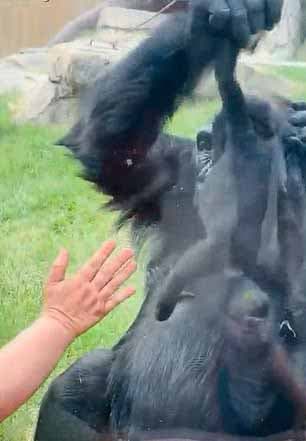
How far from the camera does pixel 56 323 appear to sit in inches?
82.8

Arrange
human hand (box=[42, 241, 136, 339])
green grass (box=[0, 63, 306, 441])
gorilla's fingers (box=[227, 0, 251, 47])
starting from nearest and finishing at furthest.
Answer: gorilla's fingers (box=[227, 0, 251, 47]), human hand (box=[42, 241, 136, 339]), green grass (box=[0, 63, 306, 441])

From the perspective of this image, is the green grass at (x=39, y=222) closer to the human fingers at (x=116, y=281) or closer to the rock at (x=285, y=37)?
the human fingers at (x=116, y=281)

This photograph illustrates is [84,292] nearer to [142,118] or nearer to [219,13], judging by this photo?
[142,118]

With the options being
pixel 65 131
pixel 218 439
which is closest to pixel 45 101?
pixel 65 131

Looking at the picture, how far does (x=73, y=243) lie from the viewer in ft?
7.36

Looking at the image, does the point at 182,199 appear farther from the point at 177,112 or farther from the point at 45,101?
the point at 45,101

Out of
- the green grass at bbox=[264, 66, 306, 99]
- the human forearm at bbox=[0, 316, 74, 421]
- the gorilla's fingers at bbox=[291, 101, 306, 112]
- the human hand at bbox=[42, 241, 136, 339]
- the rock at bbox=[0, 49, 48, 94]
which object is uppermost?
the green grass at bbox=[264, 66, 306, 99]

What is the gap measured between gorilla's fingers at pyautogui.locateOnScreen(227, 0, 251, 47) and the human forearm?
58 cm

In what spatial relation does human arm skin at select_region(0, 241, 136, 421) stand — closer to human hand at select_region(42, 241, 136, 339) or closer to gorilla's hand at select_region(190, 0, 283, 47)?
human hand at select_region(42, 241, 136, 339)

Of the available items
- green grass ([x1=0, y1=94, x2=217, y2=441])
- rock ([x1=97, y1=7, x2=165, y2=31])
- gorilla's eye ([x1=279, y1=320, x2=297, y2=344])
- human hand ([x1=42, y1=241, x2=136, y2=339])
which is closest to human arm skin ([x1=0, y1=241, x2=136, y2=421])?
human hand ([x1=42, y1=241, x2=136, y2=339])

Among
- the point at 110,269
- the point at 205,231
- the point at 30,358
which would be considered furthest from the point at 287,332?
the point at 30,358

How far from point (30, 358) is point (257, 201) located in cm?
48

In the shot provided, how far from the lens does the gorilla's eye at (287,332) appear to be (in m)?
2.15

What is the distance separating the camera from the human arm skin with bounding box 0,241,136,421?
2.08 metres
